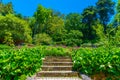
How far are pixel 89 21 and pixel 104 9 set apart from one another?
4.08 metres

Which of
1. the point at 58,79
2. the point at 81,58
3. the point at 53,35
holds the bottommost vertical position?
the point at 58,79

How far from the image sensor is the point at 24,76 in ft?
30.3

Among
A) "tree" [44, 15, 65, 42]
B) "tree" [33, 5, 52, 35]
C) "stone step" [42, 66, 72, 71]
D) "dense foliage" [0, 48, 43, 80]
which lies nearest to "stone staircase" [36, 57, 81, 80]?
"stone step" [42, 66, 72, 71]

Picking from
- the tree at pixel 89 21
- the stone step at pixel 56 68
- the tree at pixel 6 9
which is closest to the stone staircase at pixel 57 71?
the stone step at pixel 56 68

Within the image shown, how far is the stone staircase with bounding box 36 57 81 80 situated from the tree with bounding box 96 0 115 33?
1496 inches

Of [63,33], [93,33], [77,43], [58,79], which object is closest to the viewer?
[58,79]

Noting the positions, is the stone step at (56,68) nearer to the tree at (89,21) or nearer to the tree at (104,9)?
the tree at (89,21)

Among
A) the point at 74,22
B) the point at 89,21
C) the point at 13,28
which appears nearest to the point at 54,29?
the point at 74,22

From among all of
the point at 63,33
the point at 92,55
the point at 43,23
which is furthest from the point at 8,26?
the point at 92,55

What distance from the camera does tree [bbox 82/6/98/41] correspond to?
4758 centimetres

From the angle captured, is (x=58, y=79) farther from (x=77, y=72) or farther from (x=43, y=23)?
(x=43, y=23)

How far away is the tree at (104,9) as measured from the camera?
51441 millimetres

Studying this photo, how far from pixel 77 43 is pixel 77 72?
93.5ft

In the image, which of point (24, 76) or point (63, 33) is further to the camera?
point (63, 33)
